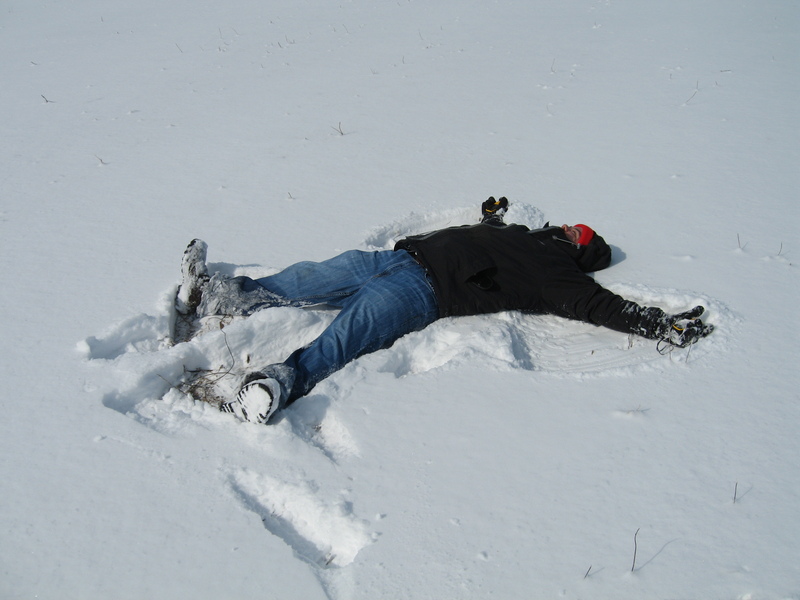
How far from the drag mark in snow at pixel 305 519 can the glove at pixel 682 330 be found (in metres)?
1.67

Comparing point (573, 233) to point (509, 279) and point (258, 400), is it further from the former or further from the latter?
point (258, 400)

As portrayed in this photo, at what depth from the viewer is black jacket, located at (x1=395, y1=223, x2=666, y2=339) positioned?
2998 mm

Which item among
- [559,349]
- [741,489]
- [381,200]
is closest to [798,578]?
[741,489]

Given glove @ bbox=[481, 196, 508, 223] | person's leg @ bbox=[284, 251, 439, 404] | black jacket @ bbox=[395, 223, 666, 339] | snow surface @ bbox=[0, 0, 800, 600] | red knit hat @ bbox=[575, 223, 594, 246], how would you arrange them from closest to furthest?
snow surface @ bbox=[0, 0, 800, 600] < person's leg @ bbox=[284, 251, 439, 404] < black jacket @ bbox=[395, 223, 666, 339] < red knit hat @ bbox=[575, 223, 594, 246] < glove @ bbox=[481, 196, 508, 223]

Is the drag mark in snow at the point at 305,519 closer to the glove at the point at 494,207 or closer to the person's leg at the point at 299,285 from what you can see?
the person's leg at the point at 299,285

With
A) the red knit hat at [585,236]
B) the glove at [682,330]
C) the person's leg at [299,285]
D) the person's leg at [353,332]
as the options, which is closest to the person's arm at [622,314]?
the glove at [682,330]

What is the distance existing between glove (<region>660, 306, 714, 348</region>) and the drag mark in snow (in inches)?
65.9

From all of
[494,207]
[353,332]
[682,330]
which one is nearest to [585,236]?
[494,207]

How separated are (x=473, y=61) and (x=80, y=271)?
4834mm

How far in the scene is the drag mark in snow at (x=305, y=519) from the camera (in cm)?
201

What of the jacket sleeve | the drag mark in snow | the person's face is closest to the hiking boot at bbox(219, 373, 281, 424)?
the drag mark in snow

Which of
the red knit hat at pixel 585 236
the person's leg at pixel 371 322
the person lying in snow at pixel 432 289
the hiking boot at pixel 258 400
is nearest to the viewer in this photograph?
the hiking boot at pixel 258 400

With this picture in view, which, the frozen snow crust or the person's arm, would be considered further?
the person's arm

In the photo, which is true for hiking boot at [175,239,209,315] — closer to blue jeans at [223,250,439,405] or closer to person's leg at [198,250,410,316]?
person's leg at [198,250,410,316]
